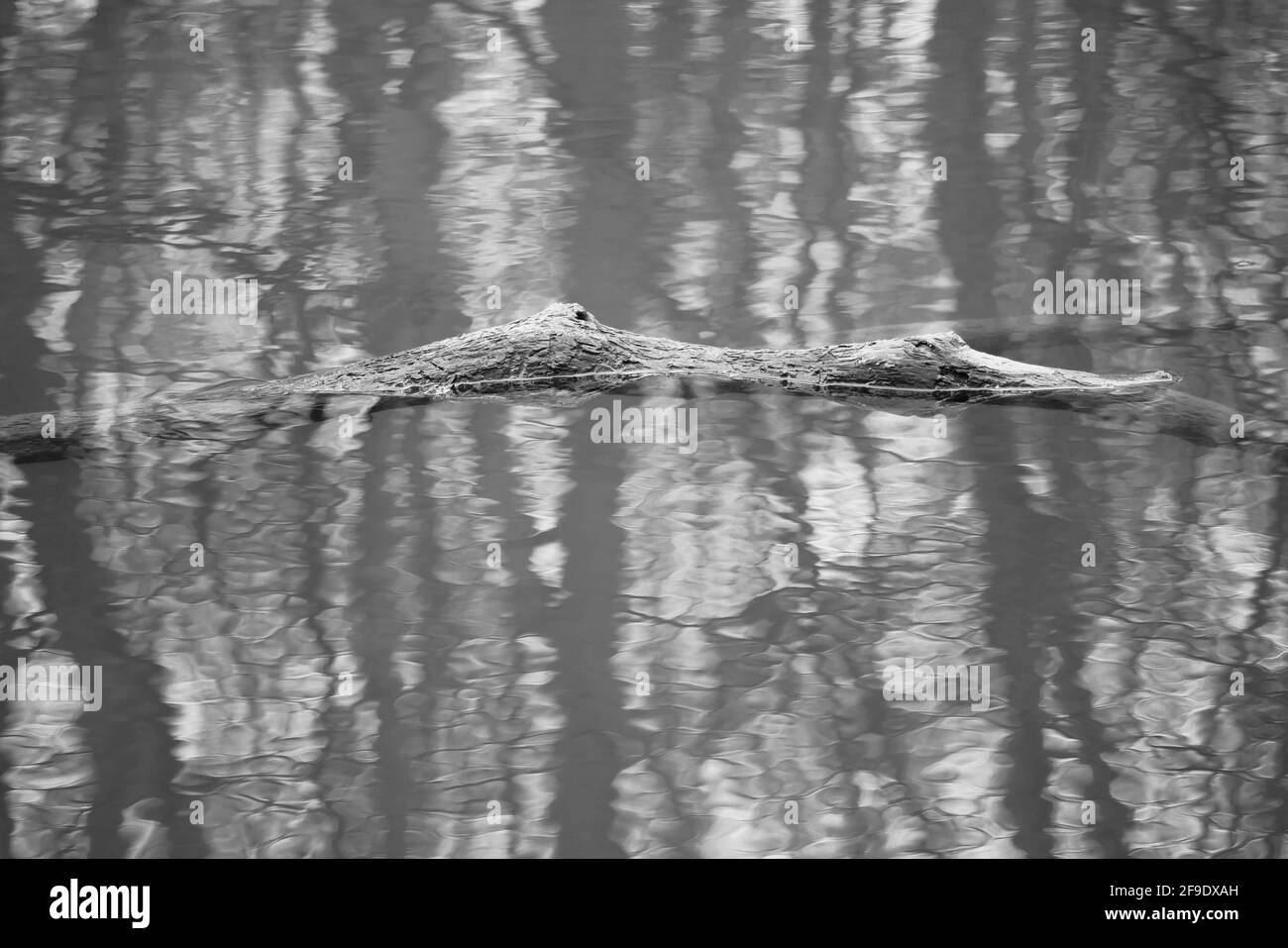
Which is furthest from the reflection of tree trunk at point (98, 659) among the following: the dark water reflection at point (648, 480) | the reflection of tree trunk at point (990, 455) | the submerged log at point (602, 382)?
the reflection of tree trunk at point (990, 455)

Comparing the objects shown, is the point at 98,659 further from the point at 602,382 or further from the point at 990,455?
the point at 990,455

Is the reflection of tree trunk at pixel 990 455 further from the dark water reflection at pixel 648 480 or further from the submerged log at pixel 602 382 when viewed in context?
the submerged log at pixel 602 382

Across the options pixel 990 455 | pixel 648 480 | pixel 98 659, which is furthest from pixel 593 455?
pixel 98 659

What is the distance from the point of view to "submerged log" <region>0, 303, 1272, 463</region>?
2.03 m

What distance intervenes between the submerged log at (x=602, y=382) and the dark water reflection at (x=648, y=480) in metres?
0.06

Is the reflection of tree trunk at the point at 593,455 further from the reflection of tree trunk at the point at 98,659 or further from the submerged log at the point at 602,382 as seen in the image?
the reflection of tree trunk at the point at 98,659

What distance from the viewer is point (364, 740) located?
158 centimetres

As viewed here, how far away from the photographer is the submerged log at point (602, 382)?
6.66 feet

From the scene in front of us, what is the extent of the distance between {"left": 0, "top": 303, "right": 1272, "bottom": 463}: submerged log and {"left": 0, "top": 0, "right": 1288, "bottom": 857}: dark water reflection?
0.06m

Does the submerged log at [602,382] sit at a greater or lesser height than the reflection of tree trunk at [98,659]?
greater

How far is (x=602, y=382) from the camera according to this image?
2049 millimetres

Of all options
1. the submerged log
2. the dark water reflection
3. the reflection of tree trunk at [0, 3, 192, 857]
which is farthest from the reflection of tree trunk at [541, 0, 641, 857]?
the reflection of tree trunk at [0, 3, 192, 857]

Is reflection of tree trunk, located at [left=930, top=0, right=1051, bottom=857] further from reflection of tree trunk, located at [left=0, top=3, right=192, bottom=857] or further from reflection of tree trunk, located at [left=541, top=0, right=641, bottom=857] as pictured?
reflection of tree trunk, located at [left=0, top=3, right=192, bottom=857]

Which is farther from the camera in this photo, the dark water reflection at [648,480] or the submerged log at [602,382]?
the submerged log at [602,382]
